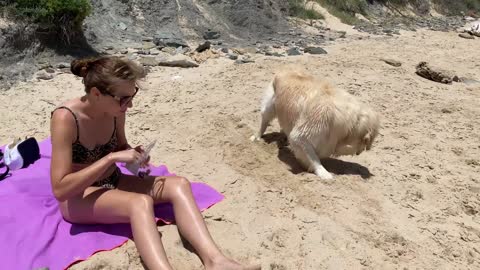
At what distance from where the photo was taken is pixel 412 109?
716 centimetres

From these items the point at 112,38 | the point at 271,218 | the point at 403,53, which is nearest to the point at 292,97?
the point at 271,218

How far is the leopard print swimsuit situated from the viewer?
327 centimetres

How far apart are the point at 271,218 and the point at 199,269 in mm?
879

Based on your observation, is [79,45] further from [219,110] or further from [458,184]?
[458,184]

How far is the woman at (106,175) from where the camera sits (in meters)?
3.00

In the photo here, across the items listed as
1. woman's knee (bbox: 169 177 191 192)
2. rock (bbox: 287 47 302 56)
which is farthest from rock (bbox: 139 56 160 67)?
woman's knee (bbox: 169 177 191 192)

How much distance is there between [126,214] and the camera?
3.18 meters

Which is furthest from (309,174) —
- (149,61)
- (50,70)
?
(50,70)

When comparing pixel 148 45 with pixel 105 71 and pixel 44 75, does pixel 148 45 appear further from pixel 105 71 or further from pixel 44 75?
pixel 105 71

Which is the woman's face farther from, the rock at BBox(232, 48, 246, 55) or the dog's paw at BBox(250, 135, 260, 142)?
the rock at BBox(232, 48, 246, 55)

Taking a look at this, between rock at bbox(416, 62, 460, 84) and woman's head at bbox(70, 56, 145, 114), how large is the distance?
725 centimetres

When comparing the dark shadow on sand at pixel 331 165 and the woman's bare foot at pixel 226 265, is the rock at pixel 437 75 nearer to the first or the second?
the dark shadow on sand at pixel 331 165

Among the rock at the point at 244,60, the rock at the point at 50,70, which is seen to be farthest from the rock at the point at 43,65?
the rock at the point at 244,60

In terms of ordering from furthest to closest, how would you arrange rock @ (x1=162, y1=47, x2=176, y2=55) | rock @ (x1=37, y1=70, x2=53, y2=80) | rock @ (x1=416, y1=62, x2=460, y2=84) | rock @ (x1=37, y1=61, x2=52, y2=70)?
rock @ (x1=162, y1=47, x2=176, y2=55) < rock @ (x1=416, y1=62, x2=460, y2=84) < rock @ (x1=37, y1=61, x2=52, y2=70) < rock @ (x1=37, y1=70, x2=53, y2=80)
